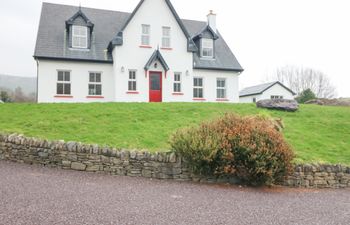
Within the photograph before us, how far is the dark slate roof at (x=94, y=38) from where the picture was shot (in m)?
23.0

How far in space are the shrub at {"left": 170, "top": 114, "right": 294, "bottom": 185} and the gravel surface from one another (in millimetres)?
492

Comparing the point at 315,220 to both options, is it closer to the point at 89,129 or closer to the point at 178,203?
the point at 178,203

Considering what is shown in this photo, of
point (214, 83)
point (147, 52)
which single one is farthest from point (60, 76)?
point (214, 83)

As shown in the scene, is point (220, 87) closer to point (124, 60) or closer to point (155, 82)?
point (155, 82)

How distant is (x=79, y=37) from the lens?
23.9 m

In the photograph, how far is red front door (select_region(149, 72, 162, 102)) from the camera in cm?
2416

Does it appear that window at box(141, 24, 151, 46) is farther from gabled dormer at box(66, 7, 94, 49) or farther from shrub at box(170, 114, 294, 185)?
shrub at box(170, 114, 294, 185)

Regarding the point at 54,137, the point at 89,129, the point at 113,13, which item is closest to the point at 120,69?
the point at 113,13

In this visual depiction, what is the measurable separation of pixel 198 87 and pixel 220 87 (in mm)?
2109

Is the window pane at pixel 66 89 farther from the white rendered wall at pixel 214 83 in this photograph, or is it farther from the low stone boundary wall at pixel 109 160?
the low stone boundary wall at pixel 109 160

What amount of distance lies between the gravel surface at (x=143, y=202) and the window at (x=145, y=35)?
1634 centimetres

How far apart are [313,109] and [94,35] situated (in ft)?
57.8

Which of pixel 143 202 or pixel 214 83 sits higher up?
pixel 214 83

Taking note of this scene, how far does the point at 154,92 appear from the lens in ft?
79.6
